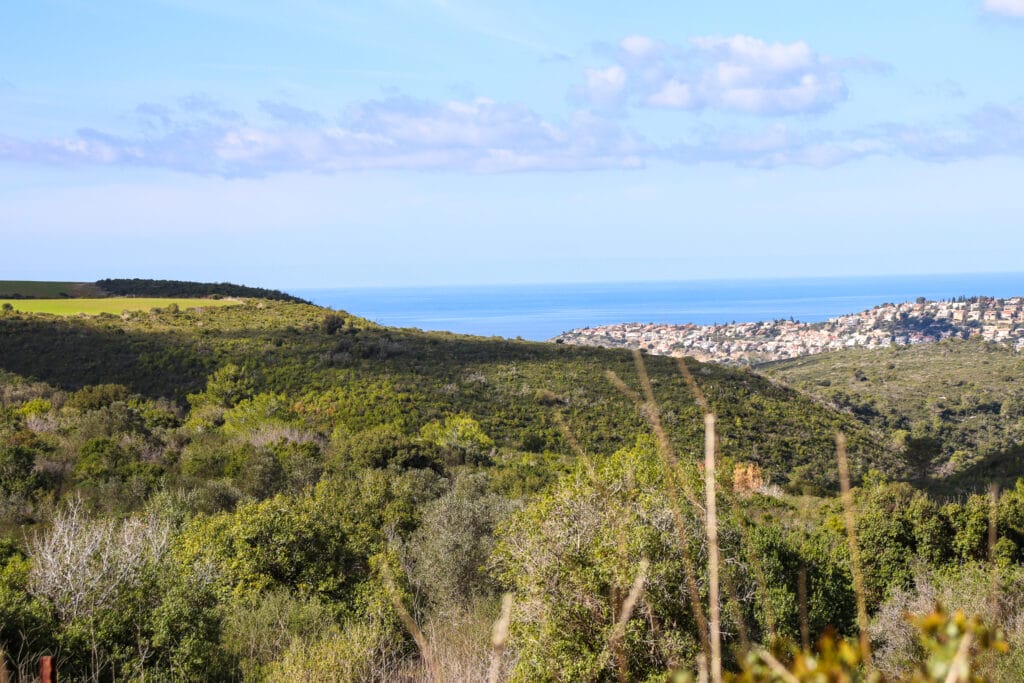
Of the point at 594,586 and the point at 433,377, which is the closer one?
the point at 594,586

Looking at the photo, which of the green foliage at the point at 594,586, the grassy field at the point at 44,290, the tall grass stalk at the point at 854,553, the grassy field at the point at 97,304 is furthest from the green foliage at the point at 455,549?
the grassy field at the point at 44,290

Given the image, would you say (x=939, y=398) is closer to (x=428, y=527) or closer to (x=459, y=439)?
(x=459, y=439)

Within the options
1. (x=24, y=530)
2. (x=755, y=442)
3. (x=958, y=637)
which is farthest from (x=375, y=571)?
(x=755, y=442)

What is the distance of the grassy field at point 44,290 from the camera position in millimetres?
68062

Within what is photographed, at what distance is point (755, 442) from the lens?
1759 inches

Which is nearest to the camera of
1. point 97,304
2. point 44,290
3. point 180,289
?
point 97,304

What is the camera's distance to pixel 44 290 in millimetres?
70562

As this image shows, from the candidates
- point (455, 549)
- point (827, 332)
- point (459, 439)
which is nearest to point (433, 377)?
point (459, 439)

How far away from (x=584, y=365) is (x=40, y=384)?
31.1 metres

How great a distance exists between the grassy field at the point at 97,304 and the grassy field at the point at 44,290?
2460mm

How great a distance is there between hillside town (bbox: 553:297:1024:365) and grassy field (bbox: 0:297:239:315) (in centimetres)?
3720

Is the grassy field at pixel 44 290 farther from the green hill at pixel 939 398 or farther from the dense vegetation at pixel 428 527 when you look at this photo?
the green hill at pixel 939 398

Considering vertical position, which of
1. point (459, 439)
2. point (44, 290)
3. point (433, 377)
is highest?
point (44, 290)

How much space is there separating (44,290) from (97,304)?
28.8 ft
